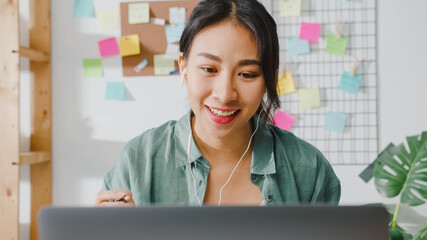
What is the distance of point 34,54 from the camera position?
7.51 ft

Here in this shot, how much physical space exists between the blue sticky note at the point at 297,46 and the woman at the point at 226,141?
1.06 meters

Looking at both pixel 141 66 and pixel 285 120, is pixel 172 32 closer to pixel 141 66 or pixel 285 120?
pixel 141 66

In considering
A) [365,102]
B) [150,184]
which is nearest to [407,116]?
[365,102]

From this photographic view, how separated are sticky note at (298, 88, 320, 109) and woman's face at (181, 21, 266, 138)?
122 centimetres

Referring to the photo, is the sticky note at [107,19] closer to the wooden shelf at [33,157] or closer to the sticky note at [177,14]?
the sticky note at [177,14]

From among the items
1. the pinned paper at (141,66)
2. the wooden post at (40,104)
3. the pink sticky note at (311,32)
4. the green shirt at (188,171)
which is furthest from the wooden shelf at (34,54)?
the pink sticky note at (311,32)

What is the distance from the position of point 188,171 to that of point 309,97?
125 centimetres

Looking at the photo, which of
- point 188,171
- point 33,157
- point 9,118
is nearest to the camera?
point 188,171

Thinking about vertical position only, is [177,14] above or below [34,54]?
above

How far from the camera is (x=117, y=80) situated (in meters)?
2.46

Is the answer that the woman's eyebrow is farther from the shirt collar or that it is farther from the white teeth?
the shirt collar

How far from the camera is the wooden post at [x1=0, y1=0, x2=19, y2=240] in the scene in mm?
2102

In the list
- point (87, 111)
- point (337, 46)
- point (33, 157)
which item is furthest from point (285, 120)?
point (33, 157)

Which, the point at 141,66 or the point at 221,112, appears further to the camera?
the point at 141,66
